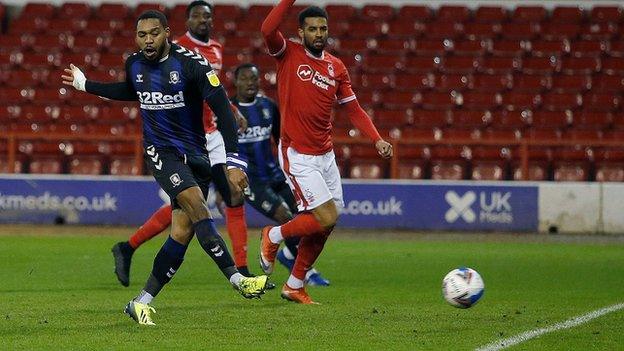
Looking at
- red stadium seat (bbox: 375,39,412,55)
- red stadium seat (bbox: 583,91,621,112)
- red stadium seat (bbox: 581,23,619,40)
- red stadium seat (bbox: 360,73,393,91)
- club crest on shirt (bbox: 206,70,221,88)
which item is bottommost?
red stadium seat (bbox: 583,91,621,112)

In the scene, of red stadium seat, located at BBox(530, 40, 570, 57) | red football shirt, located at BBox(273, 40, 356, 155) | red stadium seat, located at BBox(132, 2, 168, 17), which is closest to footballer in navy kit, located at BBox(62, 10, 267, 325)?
red football shirt, located at BBox(273, 40, 356, 155)

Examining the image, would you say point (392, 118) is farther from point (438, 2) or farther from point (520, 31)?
point (438, 2)

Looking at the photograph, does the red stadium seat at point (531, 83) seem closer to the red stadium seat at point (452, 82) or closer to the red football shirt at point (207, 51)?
the red stadium seat at point (452, 82)

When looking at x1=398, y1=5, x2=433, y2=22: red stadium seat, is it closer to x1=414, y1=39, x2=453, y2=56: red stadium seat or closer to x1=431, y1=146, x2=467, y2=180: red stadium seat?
x1=414, y1=39, x2=453, y2=56: red stadium seat

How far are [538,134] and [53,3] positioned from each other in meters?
11.2

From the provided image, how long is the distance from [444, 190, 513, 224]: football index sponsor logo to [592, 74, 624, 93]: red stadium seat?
4.34 metres

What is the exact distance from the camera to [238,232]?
1112cm

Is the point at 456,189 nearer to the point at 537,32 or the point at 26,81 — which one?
the point at 537,32

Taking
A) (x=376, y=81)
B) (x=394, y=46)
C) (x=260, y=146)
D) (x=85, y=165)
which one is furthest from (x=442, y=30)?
(x=260, y=146)

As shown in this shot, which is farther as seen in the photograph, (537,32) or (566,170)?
(537,32)

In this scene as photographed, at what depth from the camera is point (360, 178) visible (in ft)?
69.3

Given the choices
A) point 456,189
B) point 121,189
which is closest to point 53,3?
point 121,189

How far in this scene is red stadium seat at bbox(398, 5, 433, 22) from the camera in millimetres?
25078

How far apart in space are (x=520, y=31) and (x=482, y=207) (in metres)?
5.84
